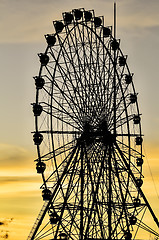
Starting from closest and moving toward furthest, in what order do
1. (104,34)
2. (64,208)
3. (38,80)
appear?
(64,208)
(38,80)
(104,34)

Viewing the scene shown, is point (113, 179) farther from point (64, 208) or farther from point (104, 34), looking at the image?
point (104, 34)

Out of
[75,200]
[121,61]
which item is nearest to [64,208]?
[75,200]

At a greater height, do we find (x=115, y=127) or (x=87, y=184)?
(x=115, y=127)

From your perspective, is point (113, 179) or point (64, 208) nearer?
point (64, 208)

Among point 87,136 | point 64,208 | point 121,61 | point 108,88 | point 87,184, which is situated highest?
point 121,61

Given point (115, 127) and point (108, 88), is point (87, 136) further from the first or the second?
point (108, 88)

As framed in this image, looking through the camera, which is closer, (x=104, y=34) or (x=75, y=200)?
(x=75, y=200)

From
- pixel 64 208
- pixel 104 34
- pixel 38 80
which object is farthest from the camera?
pixel 104 34

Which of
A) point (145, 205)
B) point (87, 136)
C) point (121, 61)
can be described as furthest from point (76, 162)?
point (121, 61)

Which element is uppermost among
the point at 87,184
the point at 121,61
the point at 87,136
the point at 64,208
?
the point at 121,61

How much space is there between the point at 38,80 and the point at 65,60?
2477 millimetres

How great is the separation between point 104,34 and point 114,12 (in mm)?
2905

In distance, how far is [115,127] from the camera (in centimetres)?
3444

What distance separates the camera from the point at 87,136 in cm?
3441
